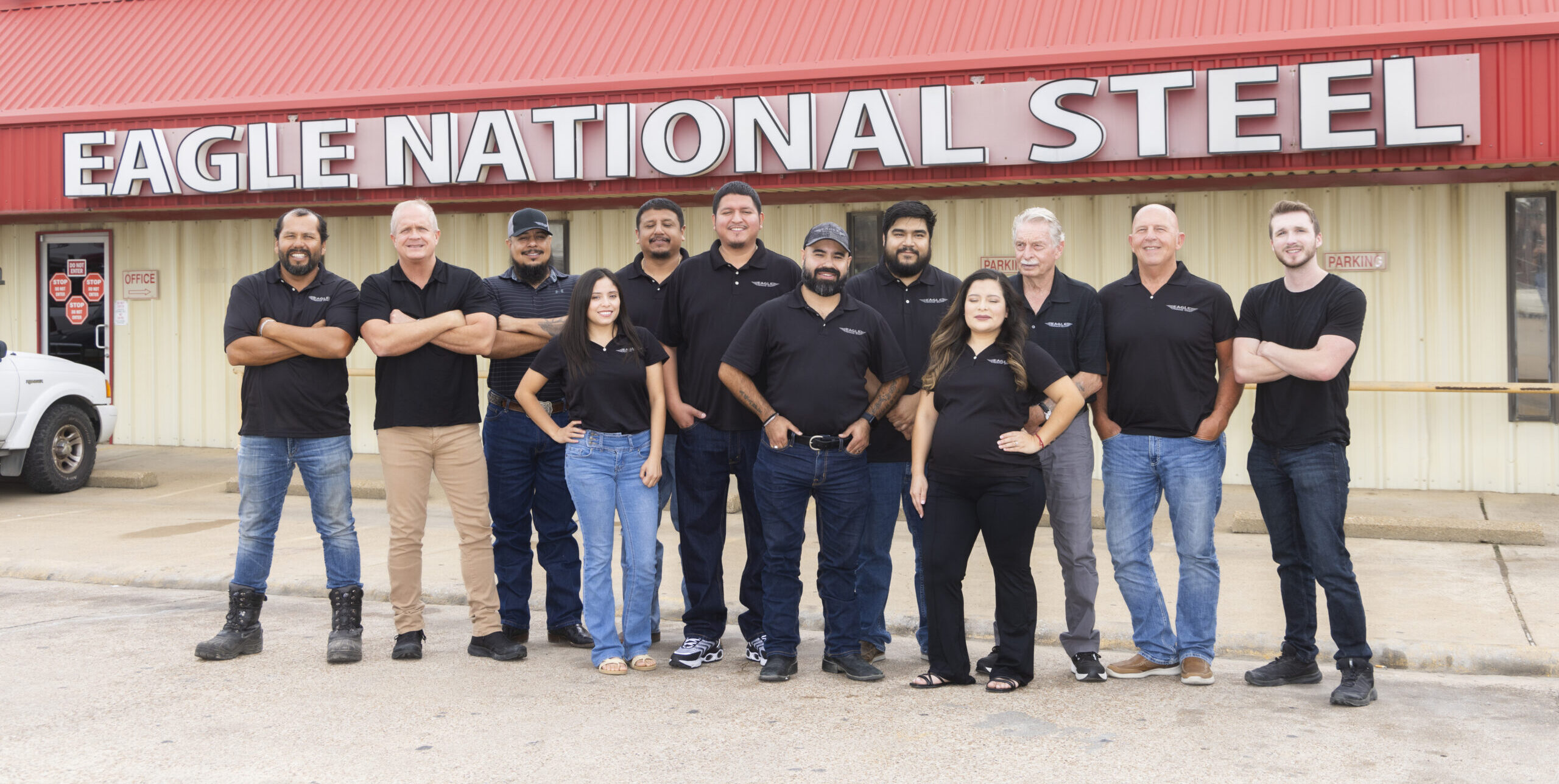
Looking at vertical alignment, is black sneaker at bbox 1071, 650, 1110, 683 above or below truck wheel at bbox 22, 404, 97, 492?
below

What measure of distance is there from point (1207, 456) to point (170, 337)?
496 inches

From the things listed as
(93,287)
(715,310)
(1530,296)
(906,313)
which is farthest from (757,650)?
(93,287)

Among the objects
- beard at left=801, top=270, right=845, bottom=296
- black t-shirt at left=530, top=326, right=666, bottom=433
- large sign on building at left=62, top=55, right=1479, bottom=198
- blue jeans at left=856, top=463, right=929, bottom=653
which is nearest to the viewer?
beard at left=801, top=270, right=845, bottom=296

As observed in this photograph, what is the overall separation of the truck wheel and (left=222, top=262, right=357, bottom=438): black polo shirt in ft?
22.4

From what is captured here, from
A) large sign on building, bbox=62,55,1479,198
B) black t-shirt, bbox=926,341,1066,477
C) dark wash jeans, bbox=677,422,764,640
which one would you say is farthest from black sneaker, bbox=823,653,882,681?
large sign on building, bbox=62,55,1479,198

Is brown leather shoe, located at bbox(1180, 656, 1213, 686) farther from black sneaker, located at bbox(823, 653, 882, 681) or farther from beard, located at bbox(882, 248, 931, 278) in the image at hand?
beard, located at bbox(882, 248, 931, 278)

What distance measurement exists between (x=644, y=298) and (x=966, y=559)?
6.53 ft

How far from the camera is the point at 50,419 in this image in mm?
11875

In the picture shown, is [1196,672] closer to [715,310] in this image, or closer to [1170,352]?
[1170,352]

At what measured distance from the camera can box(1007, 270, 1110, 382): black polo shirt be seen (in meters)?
5.71

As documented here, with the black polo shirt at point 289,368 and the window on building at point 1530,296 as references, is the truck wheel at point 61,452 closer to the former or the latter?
the black polo shirt at point 289,368

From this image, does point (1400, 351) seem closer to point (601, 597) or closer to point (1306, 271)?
point (1306, 271)

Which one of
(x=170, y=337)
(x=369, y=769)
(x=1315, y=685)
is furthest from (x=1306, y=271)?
(x=170, y=337)

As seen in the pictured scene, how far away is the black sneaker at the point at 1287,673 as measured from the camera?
5.64m
